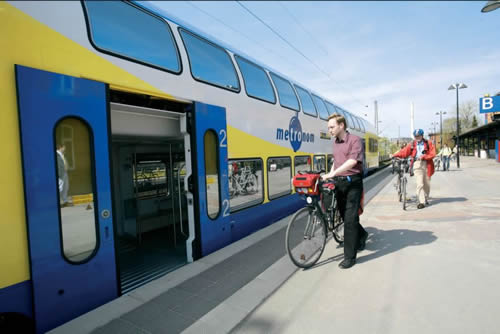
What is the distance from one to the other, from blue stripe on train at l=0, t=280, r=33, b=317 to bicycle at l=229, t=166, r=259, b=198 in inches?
114

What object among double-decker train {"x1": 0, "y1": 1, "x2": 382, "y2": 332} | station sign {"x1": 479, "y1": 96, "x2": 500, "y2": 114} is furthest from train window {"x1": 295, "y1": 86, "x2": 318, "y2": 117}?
station sign {"x1": 479, "y1": 96, "x2": 500, "y2": 114}

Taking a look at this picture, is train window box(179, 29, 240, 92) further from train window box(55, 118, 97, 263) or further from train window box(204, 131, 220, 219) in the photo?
train window box(55, 118, 97, 263)

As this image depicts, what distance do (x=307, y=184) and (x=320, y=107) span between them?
6099 millimetres

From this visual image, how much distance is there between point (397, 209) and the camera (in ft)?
21.9

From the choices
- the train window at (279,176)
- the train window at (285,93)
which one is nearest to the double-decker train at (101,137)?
the train window at (279,176)

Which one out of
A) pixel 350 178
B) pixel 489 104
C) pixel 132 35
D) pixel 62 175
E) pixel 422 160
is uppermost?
pixel 489 104

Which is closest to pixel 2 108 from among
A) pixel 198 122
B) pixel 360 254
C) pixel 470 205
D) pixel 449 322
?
pixel 198 122

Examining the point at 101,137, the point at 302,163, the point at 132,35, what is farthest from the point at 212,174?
the point at 302,163

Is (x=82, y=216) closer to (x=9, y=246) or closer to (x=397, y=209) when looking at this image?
(x=9, y=246)

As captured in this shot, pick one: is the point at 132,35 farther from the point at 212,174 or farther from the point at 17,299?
the point at 17,299

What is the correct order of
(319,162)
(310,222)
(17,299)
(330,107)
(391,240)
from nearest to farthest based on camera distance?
(17,299)
(310,222)
(391,240)
(319,162)
(330,107)

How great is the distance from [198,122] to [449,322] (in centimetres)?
342

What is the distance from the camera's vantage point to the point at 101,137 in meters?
2.78

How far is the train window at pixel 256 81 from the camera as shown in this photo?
522 cm
